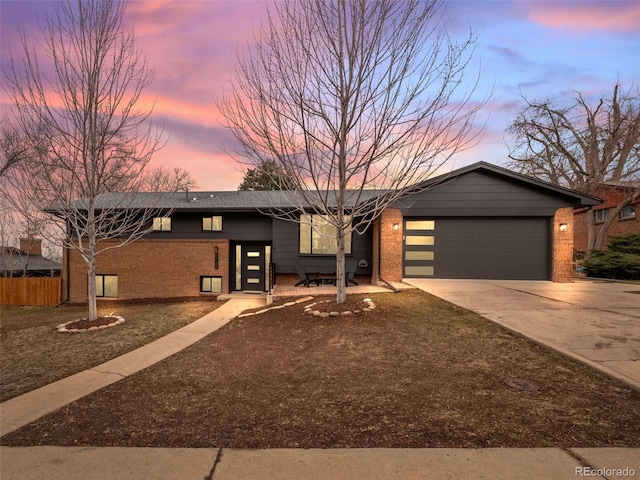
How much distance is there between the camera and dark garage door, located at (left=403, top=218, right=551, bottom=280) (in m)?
12.0

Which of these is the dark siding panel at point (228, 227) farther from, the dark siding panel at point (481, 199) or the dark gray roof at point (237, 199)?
the dark siding panel at point (481, 199)

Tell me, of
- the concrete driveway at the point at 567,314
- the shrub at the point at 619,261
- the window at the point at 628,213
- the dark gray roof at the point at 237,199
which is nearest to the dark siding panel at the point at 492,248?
the concrete driveway at the point at 567,314

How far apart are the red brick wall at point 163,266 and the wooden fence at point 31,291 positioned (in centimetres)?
188

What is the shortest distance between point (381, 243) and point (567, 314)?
20.1 ft

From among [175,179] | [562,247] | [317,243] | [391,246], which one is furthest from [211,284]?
[562,247]

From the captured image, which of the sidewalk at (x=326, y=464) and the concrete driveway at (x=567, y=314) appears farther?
the concrete driveway at (x=567, y=314)

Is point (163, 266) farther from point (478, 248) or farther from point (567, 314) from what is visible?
point (567, 314)

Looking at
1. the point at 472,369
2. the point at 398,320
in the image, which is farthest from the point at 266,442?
the point at 398,320

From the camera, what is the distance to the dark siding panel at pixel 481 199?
38.8 ft

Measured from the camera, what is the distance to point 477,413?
3121 mm

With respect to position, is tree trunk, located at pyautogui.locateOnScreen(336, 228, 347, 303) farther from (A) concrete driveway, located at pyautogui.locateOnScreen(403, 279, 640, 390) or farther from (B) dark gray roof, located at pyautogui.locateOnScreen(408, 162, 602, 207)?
(B) dark gray roof, located at pyautogui.locateOnScreen(408, 162, 602, 207)

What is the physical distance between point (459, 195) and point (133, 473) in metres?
11.8

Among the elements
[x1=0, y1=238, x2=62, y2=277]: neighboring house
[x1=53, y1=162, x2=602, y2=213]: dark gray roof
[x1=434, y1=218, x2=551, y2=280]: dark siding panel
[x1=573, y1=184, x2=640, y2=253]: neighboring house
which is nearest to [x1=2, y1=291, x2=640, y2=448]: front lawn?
[x1=434, y1=218, x2=551, y2=280]: dark siding panel
